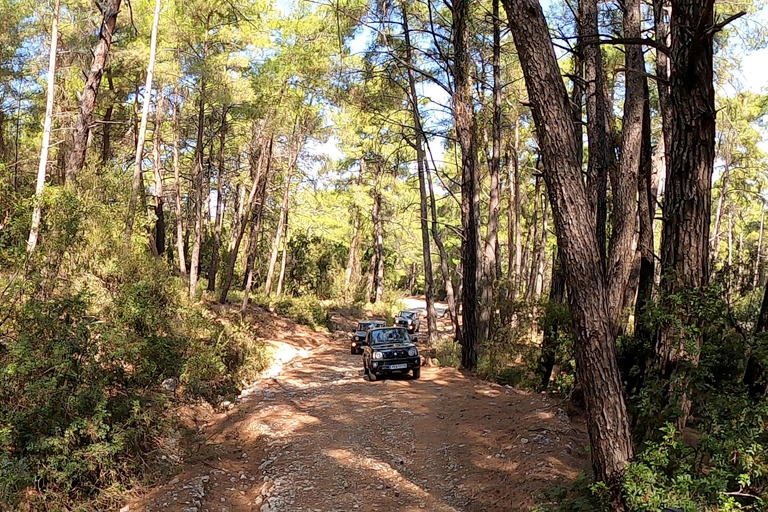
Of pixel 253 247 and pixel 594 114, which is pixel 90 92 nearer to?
pixel 594 114

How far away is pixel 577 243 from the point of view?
15.2 feet

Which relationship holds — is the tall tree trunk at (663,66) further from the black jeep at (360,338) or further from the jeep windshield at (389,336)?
the black jeep at (360,338)

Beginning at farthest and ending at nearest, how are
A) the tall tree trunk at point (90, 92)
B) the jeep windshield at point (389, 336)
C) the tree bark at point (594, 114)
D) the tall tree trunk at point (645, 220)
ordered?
the jeep windshield at point (389, 336)
the tall tree trunk at point (90, 92)
the tree bark at point (594, 114)
the tall tree trunk at point (645, 220)

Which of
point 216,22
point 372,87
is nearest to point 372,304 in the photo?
point 372,87

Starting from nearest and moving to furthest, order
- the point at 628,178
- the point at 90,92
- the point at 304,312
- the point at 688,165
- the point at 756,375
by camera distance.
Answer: the point at 756,375 → the point at 688,165 → the point at 628,178 → the point at 90,92 → the point at 304,312

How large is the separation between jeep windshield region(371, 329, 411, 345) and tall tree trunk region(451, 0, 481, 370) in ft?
6.07

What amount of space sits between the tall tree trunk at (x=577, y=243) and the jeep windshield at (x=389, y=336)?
35.2 feet

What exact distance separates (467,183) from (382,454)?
29.1 feet

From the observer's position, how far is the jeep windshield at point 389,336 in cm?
1521

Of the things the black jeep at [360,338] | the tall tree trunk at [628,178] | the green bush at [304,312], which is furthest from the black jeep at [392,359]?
the green bush at [304,312]

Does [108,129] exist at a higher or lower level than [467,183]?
higher

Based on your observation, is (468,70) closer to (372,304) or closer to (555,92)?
(555,92)

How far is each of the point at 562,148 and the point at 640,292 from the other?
502 centimetres

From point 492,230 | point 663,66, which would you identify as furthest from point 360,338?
point 663,66
